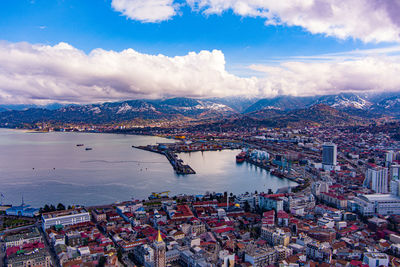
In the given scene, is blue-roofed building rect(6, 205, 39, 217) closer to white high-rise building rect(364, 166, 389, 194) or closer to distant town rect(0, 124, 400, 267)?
distant town rect(0, 124, 400, 267)

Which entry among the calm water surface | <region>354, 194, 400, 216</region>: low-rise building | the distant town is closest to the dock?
the calm water surface

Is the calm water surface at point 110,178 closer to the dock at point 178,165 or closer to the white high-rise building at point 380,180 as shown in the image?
the dock at point 178,165

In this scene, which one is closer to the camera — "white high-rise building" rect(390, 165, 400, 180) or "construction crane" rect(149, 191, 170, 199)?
"construction crane" rect(149, 191, 170, 199)

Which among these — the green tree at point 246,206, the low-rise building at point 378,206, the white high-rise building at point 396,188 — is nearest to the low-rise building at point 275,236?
the green tree at point 246,206

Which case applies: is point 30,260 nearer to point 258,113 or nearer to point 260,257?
point 260,257

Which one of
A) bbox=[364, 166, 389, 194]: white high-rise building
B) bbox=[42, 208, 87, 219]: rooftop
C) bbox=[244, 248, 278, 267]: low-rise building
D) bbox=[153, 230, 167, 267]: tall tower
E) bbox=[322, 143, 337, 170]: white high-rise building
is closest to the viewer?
bbox=[153, 230, 167, 267]: tall tower

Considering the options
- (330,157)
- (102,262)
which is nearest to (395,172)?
(330,157)

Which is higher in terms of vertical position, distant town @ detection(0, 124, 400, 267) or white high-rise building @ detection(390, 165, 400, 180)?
white high-rise building @ detection(390, 165, 400, 180)

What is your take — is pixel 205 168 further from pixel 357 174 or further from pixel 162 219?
pixel 162 219
